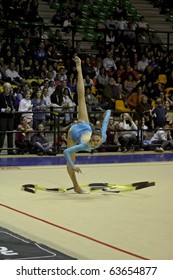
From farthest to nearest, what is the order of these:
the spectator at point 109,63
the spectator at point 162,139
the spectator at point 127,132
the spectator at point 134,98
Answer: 1. the spectator at point 109,63
2. the spectator at point 134,98
3. the spectator at point 162,139
4. the spectator at point 127,132

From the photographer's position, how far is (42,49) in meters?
Result: 22.2

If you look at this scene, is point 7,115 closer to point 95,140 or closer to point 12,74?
point 12,74

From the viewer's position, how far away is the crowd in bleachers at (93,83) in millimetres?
17703

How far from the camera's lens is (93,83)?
22609 mm

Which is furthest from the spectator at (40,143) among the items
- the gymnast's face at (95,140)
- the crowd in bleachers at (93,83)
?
the gymnast's face at (95,140)

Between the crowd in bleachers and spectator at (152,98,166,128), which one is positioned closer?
the crowd in bleachers

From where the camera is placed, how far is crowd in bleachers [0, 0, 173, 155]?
17703mm

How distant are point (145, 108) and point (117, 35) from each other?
5.78 meters

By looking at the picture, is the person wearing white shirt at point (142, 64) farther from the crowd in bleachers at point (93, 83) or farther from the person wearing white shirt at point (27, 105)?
the person wearing white shirt at point (27, 105)

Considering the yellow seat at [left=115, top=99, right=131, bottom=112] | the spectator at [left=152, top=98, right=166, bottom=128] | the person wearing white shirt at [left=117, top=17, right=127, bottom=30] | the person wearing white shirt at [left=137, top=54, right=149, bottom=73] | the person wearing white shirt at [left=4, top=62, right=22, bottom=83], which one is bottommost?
the yellow seat at [left=115, top=99, right=131, bottom=112]

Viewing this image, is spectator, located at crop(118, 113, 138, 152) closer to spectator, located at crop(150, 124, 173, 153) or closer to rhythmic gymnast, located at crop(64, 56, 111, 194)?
spectator, located at crop(150, 124, 173, 153)

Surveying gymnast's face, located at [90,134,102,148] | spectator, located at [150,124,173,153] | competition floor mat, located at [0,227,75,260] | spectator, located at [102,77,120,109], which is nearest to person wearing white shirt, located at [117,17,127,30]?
spectator, located at [102,77,120,109]

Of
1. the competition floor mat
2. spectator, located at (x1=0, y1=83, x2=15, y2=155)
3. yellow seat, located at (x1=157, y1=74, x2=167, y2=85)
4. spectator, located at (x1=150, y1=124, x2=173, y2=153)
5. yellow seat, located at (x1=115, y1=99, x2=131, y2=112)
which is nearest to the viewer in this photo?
the competition floor mat

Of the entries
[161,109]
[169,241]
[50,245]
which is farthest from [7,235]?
[161,109]
